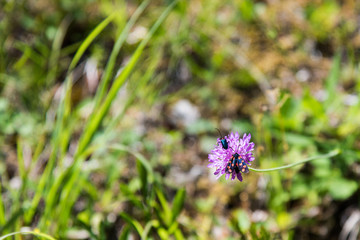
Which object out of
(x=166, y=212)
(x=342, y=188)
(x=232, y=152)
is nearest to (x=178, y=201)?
(x=166, y=212)

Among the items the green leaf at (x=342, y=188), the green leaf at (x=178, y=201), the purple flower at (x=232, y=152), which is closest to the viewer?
the purple flower at (x=232, y=152)

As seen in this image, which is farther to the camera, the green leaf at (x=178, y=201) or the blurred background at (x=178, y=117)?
the blurred background at (x=178, y=117)

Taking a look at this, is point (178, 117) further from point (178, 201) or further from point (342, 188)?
point (342, 188)

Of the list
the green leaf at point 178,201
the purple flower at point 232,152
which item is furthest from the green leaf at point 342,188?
the purple flower at point 232,152

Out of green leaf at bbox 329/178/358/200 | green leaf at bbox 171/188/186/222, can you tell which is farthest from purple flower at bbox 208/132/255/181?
green leaf at bbox 329/178/358/200

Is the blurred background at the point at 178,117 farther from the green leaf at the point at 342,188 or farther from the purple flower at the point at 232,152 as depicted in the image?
the purple flower at the point at 232,152

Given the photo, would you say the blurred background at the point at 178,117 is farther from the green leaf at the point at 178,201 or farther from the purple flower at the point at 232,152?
the purple flower at the point at 232,152

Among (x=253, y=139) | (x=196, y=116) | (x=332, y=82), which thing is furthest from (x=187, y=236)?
(x=332, y=82)

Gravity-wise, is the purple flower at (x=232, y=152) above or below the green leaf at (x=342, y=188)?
below

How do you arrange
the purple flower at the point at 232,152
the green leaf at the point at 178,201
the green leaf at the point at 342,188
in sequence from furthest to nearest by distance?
the green leaf at the point at 342,188, the green leaf at the point at 178,201, the purple flower at the point at 232,152
